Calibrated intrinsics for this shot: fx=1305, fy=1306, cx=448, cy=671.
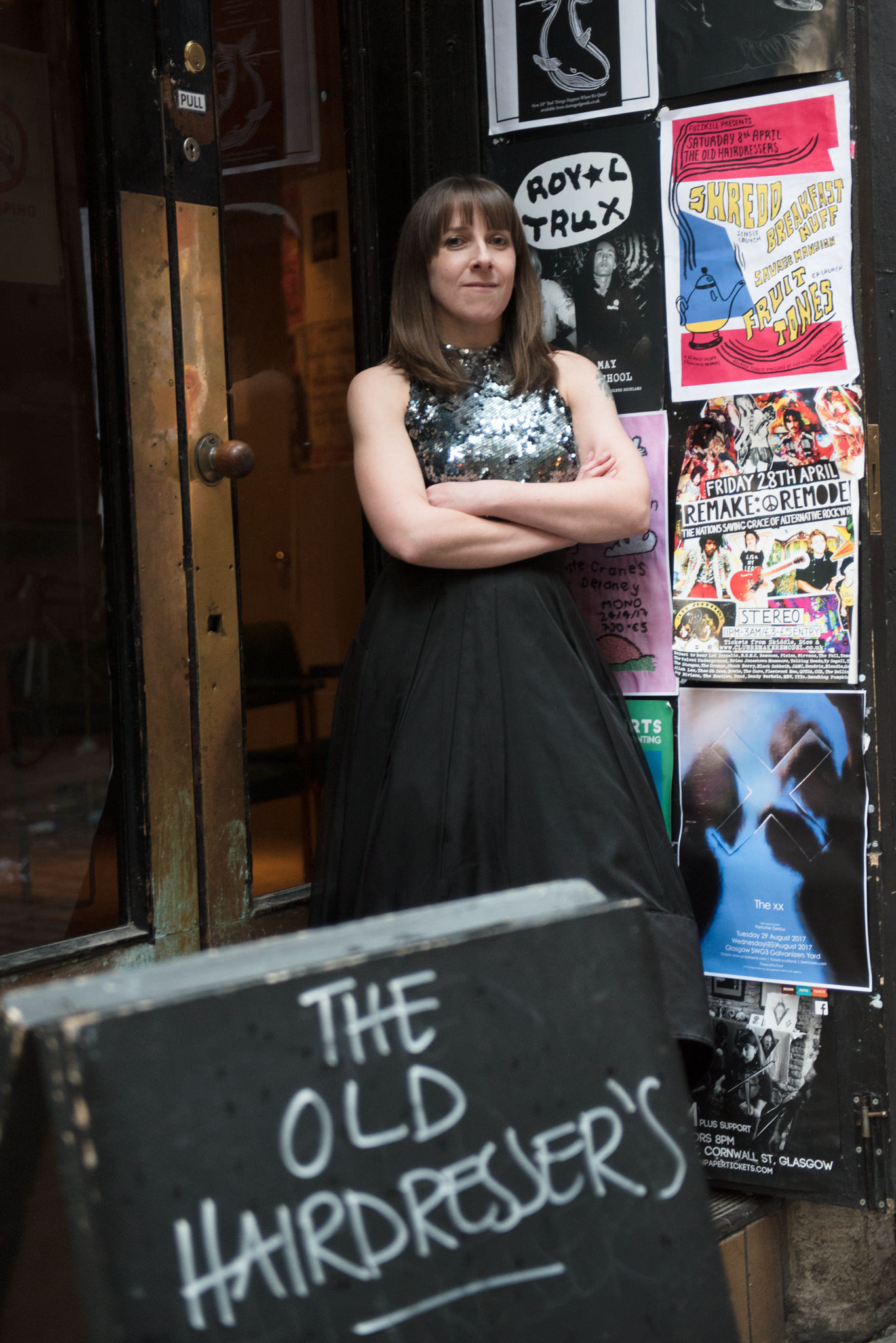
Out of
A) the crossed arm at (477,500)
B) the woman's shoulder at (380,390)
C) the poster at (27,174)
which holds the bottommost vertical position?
the crossed arm at (477,500)

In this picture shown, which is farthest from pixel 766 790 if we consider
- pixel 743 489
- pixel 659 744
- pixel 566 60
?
pixel 566 60

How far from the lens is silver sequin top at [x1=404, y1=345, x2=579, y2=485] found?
90.4 inches

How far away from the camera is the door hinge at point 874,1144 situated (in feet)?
7.66

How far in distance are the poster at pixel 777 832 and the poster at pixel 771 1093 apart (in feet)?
0.18

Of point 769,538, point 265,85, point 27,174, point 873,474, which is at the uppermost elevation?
point 265,85

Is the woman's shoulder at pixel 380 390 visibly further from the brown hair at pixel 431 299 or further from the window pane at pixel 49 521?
the window pane at pixel 49 521

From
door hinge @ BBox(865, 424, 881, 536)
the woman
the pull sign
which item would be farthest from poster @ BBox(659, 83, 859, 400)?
the pull sign

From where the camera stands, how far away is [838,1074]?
236cm

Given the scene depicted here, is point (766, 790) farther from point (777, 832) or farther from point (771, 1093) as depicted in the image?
point (771, 1093)

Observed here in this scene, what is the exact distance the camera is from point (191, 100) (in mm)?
2332

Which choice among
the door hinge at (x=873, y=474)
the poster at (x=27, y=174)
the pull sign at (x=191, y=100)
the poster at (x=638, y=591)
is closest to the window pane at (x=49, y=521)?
the poster at (x=27, y=174)

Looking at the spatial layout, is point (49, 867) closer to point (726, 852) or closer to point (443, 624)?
point (443, 624)

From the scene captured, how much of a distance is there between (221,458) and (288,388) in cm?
40

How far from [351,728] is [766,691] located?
768 millimetres
